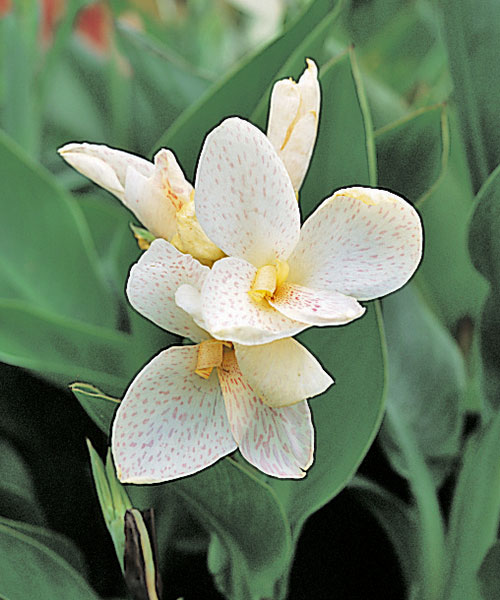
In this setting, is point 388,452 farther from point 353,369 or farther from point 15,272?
point 15,272

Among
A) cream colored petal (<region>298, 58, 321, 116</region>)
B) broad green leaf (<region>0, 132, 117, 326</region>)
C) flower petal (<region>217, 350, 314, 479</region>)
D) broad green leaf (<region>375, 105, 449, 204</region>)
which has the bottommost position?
broad green leaf (<region>0, 132, 117, 326</region>)

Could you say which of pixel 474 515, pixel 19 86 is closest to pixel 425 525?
pixel 474 515

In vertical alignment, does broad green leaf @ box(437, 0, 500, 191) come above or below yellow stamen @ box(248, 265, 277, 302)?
above

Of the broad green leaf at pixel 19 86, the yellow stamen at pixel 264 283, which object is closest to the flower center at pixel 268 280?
the yellow stamen at pixel 264 283

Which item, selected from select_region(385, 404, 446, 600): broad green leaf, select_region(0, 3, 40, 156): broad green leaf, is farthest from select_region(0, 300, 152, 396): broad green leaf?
select_region(0, 3, 40, 156): broad green leaf

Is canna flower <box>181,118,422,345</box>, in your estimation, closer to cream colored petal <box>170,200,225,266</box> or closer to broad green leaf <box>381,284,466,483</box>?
cream colored petal <box>170,200,225,266</box>

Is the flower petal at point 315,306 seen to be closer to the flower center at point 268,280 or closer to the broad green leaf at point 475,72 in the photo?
the flower center at point 268,280

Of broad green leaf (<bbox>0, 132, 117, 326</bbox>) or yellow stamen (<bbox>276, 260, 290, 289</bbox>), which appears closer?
yellow stamen (<bbox>276, 260, 290, 289</bbox>)

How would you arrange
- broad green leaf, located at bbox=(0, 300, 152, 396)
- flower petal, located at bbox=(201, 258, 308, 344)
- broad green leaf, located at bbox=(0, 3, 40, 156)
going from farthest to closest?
1. broad green leaf, located at bbox=(0, 3, 40, 156)
2. broad green leaf, located at bbox=(0, 300, 152, 396)
3. flower petal, located at bbox=(201, 258, 308, 344)
